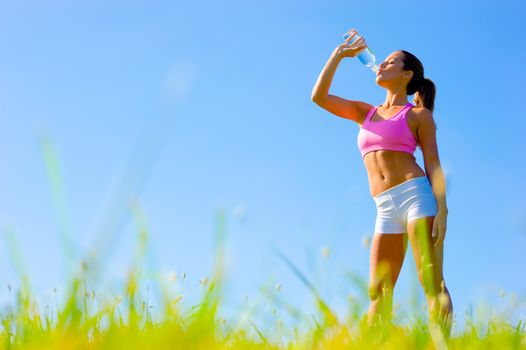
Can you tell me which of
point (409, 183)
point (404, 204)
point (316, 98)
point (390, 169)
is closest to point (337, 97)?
point (316, 98)

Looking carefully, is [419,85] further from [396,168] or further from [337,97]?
[396,168]

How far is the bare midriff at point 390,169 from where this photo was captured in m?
5.05

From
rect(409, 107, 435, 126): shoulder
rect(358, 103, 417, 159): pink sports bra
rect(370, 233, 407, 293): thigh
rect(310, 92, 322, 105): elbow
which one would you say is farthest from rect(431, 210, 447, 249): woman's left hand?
rect(310, 92, 322, 105): elbow

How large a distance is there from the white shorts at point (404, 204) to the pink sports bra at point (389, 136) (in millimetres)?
333

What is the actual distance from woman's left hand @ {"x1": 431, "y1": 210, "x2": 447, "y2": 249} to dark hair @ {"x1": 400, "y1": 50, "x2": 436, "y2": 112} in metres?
1.35

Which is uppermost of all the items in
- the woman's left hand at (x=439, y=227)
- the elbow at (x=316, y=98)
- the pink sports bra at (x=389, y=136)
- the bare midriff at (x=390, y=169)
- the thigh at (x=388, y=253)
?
the elbow at (x=316, y=98)

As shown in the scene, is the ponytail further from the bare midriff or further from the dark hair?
the bare midriff

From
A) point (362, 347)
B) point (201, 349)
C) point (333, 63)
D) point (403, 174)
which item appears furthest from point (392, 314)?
point (333, 63)

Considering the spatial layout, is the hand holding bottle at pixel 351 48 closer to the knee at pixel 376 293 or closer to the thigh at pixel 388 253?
the thigh at pixel 388 253

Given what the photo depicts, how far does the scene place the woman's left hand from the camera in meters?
4.76

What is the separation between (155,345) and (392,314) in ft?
4.36

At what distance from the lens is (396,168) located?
16.7 ft

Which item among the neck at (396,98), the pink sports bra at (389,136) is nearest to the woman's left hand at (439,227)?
the pink sports bra at (389,136)

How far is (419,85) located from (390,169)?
1160mm
